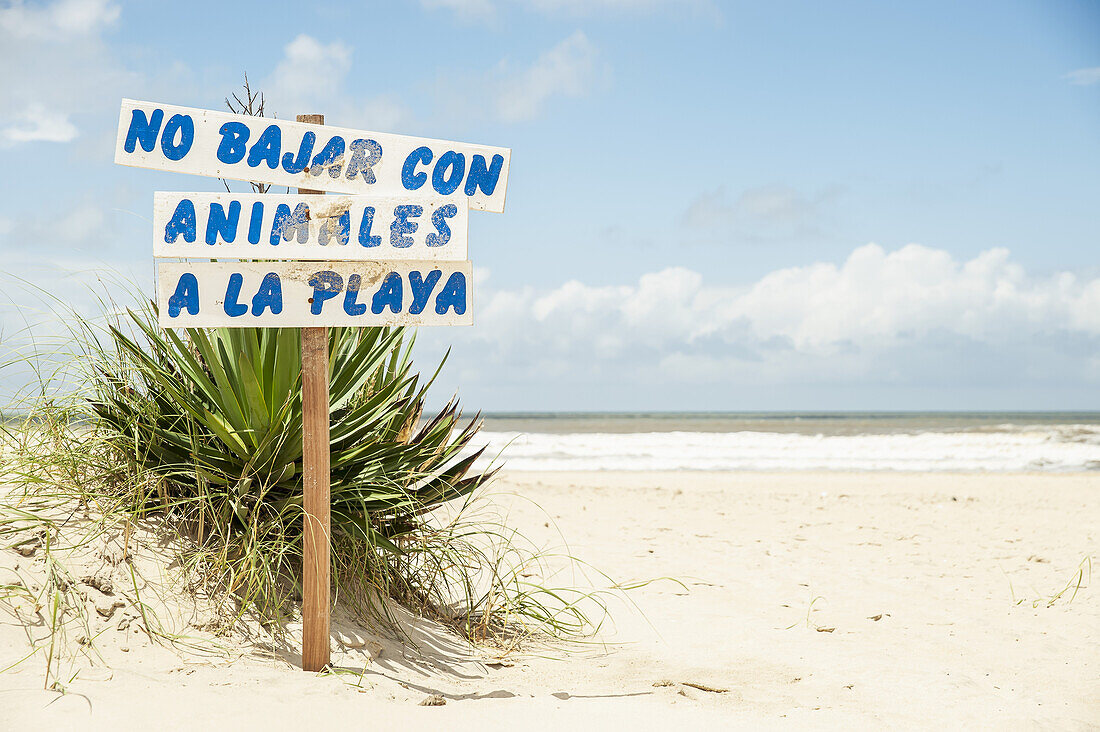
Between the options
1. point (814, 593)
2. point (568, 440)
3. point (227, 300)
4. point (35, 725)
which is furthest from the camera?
point (568, 440)

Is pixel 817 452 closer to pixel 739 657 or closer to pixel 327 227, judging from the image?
pixel 739 657

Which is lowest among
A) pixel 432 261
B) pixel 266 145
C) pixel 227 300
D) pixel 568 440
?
pixel 568 440

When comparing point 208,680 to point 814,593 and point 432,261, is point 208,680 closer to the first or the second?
point 432,261

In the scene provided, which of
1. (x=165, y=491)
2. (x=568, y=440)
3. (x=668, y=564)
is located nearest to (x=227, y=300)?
Answer: (x=165, y=491)

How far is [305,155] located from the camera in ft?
10.9

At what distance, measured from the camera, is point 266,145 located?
3.32 metres

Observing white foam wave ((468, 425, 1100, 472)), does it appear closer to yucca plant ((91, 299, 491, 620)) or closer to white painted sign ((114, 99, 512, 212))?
yucca plant ((91, 299, 491, 620))

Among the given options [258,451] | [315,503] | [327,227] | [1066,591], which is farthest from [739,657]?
[327,227]

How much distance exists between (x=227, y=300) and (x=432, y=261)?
0.90m

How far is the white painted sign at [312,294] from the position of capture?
10.4 feet

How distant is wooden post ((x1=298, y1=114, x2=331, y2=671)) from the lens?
3254 mm

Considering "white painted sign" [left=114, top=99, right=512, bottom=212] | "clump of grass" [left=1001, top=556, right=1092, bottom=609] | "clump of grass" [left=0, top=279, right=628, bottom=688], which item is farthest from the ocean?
"white painted sign" [left=114, top=99, right=512, bottom=212]

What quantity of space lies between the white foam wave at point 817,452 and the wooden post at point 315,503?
38.3 feet

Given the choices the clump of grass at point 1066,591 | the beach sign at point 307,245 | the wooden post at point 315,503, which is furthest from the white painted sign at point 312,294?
the clump of grass at point 1066,591
